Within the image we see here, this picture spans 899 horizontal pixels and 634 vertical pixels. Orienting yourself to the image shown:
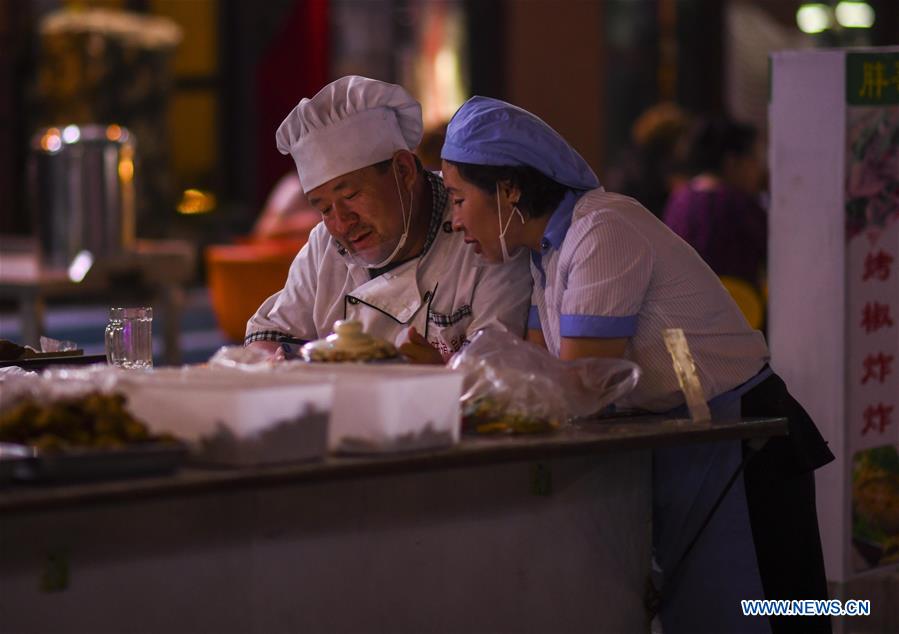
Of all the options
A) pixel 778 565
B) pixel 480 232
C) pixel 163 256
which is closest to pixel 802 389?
A: pixel 778 565

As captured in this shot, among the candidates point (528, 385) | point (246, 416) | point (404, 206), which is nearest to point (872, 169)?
point (404, 206)

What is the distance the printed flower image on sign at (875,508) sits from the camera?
3.92 m

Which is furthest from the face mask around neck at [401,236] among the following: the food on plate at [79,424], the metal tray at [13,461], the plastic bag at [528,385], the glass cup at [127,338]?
the metal tray at [13,461]

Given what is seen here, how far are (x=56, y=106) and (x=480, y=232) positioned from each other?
9798 millimetres

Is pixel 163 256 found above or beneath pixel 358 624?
above

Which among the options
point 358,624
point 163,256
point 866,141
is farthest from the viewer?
point 163,256

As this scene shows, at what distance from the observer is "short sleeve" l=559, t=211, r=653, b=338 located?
2477 millimetres

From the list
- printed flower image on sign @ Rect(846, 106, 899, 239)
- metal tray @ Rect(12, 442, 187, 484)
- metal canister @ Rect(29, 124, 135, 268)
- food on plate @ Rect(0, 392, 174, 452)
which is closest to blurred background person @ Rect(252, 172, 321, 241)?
metal canister @ Rect(29, 124, 135, 268)

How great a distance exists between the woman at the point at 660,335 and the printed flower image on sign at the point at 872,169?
133 centimetres

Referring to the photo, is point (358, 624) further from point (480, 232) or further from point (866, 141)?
point (866, 141)

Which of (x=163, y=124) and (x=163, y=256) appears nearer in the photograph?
(x=163, y=256)

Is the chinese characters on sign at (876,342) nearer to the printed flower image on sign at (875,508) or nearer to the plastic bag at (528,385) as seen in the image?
the printed flower image on sign at (875,508)

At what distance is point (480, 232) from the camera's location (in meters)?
2.66

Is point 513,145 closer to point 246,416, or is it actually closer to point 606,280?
point 606,280
